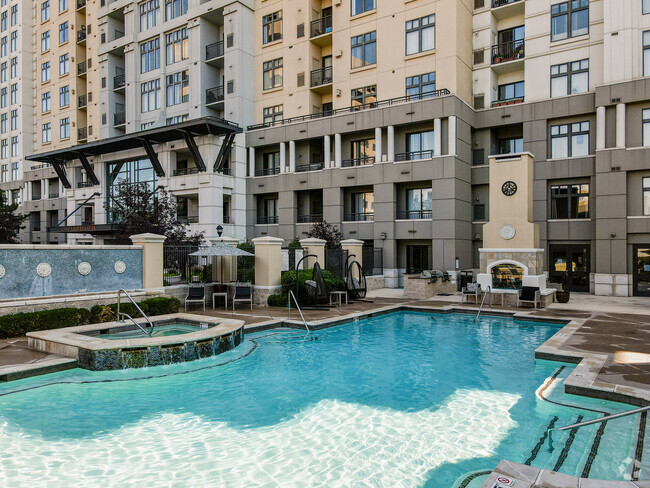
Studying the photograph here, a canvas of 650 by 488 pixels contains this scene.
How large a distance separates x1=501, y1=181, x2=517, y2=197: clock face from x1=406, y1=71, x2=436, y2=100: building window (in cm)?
945

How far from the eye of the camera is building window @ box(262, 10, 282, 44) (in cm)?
3316

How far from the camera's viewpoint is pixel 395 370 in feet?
33.4

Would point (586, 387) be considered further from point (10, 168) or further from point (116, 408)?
point (10, 168)

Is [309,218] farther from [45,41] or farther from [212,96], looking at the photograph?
[45,41]

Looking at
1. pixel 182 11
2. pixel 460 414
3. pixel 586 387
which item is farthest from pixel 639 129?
pixel 182 11

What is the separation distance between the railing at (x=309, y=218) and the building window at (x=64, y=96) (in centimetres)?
2790

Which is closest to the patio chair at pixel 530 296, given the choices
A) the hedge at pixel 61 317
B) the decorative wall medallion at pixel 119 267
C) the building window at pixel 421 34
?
the hedge at pixel 61 317

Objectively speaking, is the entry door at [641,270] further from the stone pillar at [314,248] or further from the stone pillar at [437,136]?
the stone pillar at [314,248]

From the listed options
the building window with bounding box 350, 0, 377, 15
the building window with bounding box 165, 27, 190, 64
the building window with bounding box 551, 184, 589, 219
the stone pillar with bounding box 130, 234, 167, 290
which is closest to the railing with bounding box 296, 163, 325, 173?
the building window with bounding box 350, 0, 377, 15

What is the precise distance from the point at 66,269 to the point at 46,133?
1546 inches

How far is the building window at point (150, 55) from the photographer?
3650 cm

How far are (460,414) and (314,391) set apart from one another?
2.78 metres

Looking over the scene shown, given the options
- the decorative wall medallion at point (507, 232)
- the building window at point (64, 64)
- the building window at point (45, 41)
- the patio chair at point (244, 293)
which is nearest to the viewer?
the patio chair at point (244, 293)

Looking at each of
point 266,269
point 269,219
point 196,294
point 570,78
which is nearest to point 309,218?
point 269,219
